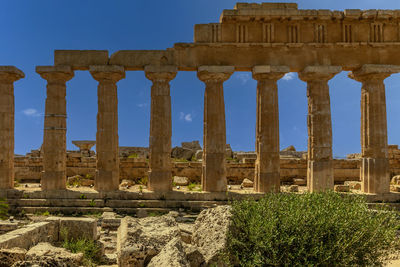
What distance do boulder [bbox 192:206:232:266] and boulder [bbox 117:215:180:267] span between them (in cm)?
57

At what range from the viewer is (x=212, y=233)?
6500mm

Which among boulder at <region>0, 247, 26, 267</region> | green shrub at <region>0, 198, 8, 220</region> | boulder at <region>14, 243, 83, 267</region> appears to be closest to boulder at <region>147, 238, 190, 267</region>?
boulder at <region>14, 243, 83, 267</region>

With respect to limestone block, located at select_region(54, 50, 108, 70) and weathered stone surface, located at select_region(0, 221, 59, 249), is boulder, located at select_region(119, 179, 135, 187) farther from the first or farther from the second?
weathered stone surface, located at select_region(0, 221, 59, 249)

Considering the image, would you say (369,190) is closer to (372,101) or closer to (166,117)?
(372,101)

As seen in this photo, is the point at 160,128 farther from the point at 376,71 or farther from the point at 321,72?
the point at 376,71

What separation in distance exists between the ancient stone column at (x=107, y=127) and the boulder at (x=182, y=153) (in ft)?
29.2

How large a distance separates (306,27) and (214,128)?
20.0 feet

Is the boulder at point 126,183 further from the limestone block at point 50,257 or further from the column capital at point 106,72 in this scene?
the limestone block at point 50,257

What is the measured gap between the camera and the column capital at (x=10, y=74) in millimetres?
14330

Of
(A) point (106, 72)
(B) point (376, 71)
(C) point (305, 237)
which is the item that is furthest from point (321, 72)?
(C) point (305, 237)

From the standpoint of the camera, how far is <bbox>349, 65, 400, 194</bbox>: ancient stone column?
1452cm

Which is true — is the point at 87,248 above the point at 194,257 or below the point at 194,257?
below

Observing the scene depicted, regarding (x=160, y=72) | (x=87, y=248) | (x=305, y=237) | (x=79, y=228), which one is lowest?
(x=87, y=248)

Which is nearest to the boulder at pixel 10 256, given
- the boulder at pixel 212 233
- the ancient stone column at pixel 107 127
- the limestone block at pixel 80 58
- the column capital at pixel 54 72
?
the boulder at pixel 212 233
